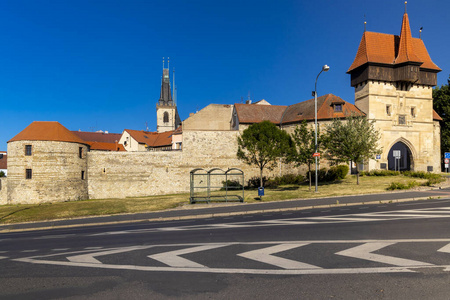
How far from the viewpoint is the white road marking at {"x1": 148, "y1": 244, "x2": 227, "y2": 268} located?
631cm

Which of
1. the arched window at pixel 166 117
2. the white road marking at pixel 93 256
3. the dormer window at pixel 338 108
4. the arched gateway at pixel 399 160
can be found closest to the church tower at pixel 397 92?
the arched gateway at pixel 399 160

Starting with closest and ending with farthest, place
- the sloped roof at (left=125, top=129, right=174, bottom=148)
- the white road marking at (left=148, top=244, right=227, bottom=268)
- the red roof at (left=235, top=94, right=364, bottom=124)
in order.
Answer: the white road marking at (left=148, top=244, right=227, bottom=268), the red roof at (left=235, top=94, right=364, bottom=124), the sloped roof at (left=125, top=129, right=174, bottom=148)

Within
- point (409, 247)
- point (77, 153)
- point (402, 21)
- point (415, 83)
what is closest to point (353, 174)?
point (415, 83)

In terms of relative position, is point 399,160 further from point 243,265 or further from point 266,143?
point 243,265

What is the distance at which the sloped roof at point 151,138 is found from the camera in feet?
222

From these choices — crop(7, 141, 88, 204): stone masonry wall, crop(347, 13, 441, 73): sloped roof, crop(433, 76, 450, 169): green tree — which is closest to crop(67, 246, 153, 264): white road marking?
crop(7, 141, 88, 204): stone masonry wall

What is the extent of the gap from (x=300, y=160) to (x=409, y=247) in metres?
19.3

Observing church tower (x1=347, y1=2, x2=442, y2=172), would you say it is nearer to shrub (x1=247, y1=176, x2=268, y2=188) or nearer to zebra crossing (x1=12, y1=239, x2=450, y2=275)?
shrub (x1=247, y1=176, x2=268, y2=188)

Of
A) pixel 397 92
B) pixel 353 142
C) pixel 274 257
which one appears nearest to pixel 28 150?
pixel 353 142

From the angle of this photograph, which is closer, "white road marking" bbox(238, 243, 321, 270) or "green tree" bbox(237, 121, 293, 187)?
"white road marking" bbox(238, 243, 321, 270)

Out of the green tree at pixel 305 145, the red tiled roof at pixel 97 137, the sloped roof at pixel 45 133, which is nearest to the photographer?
the green tree at pixel 305 145

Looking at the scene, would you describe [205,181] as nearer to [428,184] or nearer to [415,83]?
[428,184]

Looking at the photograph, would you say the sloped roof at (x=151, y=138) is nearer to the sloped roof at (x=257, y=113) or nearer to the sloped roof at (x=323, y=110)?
→ the sloped roof at (x=257, y=113)

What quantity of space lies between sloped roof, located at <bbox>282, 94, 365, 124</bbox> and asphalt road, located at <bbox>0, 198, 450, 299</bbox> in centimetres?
2924
